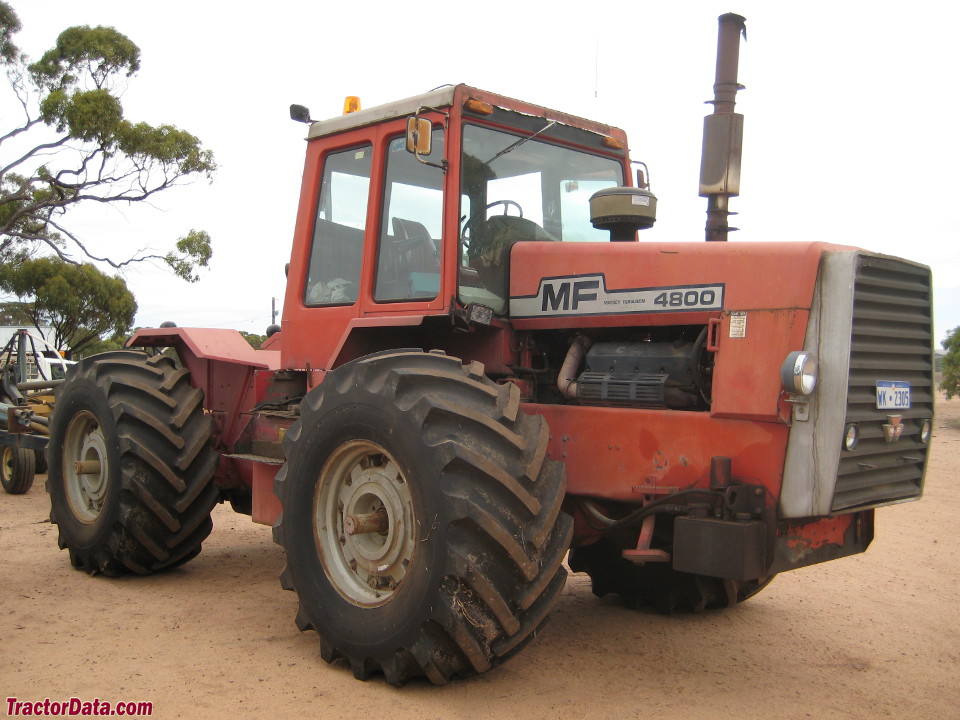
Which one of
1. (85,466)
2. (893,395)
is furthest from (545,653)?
(85,466)

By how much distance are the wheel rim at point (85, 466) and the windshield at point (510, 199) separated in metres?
3.09

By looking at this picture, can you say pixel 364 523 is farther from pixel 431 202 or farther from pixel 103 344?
pixel 103 344

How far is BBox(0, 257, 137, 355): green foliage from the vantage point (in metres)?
29.8

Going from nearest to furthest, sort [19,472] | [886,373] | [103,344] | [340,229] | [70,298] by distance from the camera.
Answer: [886,373] → [340,229] → [19,472] → [70,298] → [103,344]

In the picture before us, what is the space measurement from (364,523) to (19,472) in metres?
8.14

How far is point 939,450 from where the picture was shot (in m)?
16.8

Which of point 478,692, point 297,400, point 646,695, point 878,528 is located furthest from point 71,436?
point 878,528

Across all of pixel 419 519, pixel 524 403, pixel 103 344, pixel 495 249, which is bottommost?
pixel 103 344

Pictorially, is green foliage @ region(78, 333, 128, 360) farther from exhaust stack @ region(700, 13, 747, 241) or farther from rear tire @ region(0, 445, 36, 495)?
exhaust stack @ region(700, 13, 747, 241)

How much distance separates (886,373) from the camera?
427cm

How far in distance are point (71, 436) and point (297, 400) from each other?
72.9 inches

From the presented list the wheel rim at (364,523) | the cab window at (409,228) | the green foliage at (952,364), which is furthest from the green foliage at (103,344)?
the wheel rim at (364,523)

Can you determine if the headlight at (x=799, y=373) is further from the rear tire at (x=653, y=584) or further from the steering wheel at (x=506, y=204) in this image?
the steering wheel at (x=506, y=204)

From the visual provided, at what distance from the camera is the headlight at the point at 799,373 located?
389 cm
